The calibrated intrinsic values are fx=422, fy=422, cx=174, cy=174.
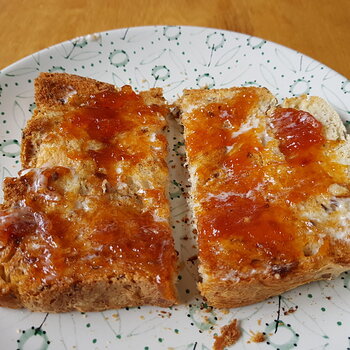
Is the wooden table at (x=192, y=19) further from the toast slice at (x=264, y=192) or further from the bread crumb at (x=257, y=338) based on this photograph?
the bread crumb at (x=257, y=338)

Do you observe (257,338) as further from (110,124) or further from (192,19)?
(192,19)

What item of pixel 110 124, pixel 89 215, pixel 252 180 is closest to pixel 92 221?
pixel 89 215

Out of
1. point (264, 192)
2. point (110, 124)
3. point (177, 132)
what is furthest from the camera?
point (177, 132)

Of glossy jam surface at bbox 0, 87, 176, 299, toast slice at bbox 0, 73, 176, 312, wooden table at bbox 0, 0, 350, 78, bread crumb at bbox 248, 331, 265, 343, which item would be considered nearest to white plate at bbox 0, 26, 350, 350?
bread crumb at bbox 248, 331, 265, 343

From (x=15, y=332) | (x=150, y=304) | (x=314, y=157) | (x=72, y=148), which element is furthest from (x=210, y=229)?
(x=15, y=332)

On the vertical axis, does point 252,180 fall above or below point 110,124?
below

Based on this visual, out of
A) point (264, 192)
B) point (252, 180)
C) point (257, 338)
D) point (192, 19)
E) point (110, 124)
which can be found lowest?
point (257, 338)

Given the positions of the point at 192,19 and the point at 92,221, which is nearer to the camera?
the point at 92,221

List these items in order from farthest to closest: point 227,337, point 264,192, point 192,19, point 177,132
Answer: point 192,19, point 177,132, point 264,192, point 227,337
